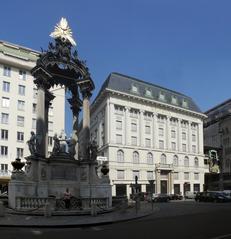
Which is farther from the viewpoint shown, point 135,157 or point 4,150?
point 135,157

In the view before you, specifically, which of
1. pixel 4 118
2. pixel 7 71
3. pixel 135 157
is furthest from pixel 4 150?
pixel 135 157

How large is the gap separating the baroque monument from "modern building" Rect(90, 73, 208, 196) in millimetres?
48745

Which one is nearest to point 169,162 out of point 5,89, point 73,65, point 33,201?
point 5,89

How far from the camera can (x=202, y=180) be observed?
10000cm

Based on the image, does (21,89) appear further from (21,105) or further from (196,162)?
(196,162)

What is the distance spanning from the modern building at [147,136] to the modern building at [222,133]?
8028 mm

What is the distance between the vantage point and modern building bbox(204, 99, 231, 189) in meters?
106

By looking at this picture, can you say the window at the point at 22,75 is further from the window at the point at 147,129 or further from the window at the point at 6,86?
the window at the point at 147,129

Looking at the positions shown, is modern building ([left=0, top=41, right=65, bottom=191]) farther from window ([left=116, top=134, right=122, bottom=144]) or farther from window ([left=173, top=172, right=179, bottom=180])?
window ([left=173, top=172, right=179, bottom=180])

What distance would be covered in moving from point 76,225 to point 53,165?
1119 cm

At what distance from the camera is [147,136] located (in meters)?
89.9

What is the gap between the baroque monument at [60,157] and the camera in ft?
88.7

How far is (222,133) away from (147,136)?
22599 millimetres

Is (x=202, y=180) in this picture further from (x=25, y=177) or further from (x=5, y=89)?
(x=25, y=177)
